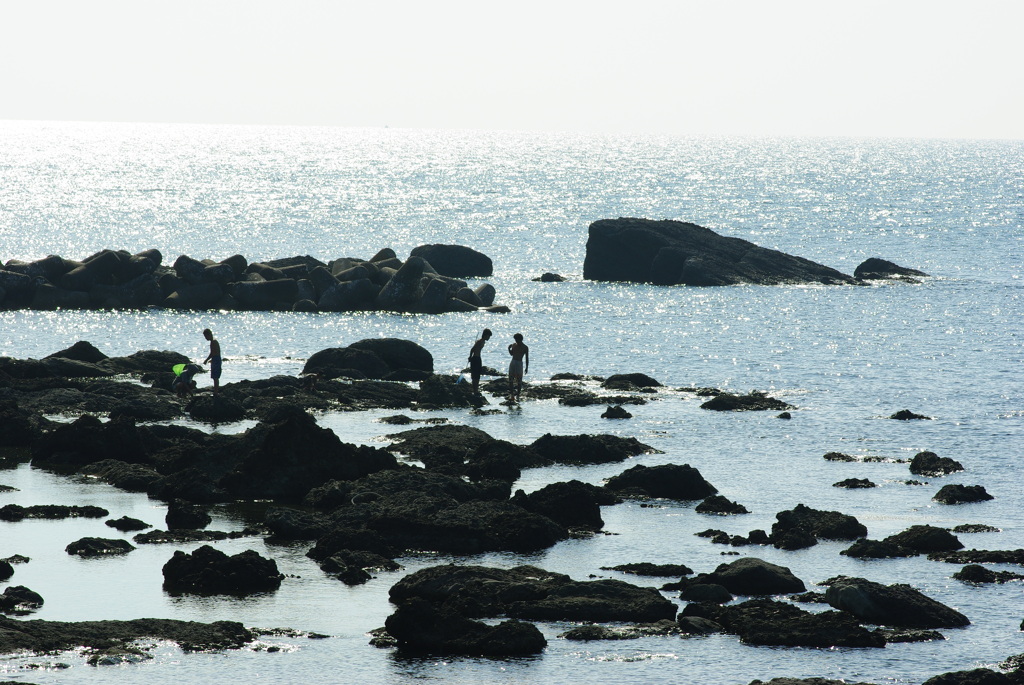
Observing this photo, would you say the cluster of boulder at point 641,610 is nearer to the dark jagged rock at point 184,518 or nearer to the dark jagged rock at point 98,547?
the dark jagged rock at point 98,547

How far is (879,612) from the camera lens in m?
19.1

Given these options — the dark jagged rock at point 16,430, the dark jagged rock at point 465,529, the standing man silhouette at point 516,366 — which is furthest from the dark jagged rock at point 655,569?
the standing man silhouette at point 516,366

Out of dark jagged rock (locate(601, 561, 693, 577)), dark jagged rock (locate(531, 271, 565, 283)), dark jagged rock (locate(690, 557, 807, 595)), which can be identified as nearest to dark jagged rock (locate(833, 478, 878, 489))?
dark jagged rock (locate(601, 561, 693, 577))

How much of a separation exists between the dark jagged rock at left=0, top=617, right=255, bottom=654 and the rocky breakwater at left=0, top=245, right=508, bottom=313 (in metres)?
50.1

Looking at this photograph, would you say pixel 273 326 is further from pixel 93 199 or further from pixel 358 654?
pixel 93 199

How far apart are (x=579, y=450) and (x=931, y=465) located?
29.5 ft

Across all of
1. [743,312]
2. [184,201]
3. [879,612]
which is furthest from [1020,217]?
[879,612]

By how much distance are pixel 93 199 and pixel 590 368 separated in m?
137

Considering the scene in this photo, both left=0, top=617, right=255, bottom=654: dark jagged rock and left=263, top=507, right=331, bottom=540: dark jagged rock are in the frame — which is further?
left=263, top=507, right=331, bottom=540: dark jagged rock

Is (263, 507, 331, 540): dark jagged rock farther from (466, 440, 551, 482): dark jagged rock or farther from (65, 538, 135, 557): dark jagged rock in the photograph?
(466, 440, 551, 482): dark jagged rock

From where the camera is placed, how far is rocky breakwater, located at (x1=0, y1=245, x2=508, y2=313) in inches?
2594

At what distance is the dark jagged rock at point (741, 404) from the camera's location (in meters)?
41.3

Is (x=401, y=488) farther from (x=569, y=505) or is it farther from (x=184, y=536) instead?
(x=184, y=536)

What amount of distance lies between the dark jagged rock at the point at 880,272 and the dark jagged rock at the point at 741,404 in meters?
48.8
